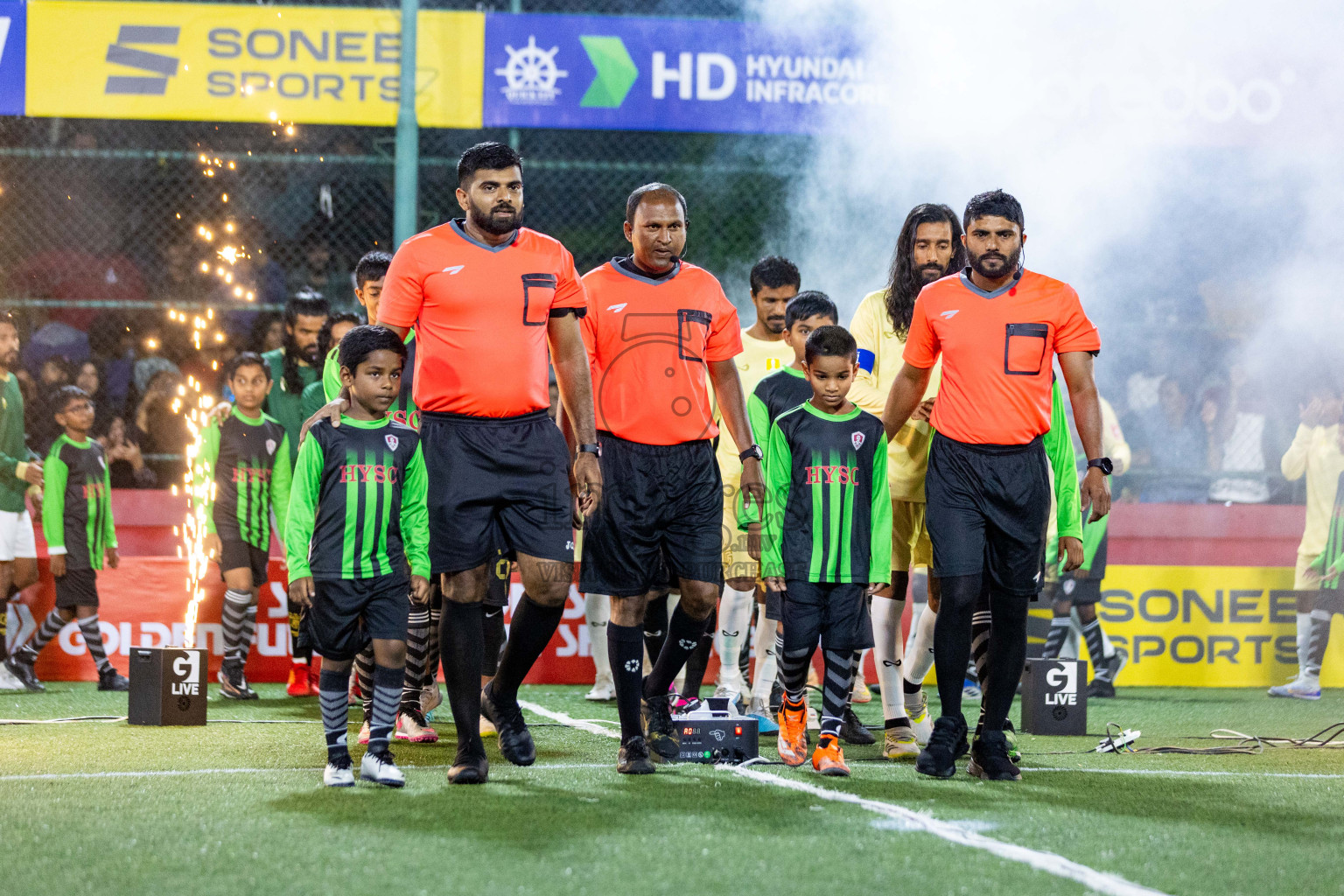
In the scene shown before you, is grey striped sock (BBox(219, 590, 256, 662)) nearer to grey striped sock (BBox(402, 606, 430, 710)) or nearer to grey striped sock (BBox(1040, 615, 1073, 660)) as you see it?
grey striped sock (BBox(402, 606, 430, 710))

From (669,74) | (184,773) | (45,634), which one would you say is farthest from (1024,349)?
(669,74)

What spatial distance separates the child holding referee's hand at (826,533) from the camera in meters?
4.83

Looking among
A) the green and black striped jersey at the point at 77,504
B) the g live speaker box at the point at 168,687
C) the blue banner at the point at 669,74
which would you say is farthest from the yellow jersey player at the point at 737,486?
the blue banner at the point at 669,74

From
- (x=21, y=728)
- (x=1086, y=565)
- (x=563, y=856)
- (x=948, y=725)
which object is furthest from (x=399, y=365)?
(x=1086, y=565)

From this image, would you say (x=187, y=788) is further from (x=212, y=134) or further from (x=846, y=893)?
(x=212, y=134)

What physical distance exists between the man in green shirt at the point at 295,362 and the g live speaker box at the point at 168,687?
1.71m

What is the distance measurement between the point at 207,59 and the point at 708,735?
7968 mm

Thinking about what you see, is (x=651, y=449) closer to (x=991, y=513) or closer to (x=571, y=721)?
(x=991, y=513)

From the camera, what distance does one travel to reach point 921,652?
5.57m

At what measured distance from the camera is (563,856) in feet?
10.9

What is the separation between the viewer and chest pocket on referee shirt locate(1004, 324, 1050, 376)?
477 cm

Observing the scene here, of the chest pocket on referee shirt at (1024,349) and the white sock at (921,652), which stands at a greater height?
the chest pocket on referee shirt at (1024,349)

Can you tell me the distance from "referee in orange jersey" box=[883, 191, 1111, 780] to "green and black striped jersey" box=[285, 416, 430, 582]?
1.77 meters

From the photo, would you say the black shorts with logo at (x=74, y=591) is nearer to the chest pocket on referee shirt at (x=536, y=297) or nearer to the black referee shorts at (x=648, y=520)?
the black referee shorts at (x=648, y=520)
